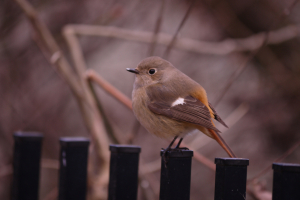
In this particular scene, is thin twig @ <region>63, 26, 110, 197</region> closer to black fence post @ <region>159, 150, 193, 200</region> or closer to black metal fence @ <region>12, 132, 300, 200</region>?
black metal fence @ <region>12, 132, 300, 200</region>

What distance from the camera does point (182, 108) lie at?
1993 mm

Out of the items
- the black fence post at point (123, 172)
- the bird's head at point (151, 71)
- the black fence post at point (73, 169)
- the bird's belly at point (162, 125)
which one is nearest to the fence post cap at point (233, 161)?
the black fence post at point (123, 172)

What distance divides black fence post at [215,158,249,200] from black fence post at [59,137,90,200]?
76 centimetres

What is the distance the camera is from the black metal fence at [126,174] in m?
1.35

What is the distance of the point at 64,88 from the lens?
444 centimetres

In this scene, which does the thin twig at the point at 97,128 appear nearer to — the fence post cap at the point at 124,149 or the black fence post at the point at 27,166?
the black fence post at the point at 27,166

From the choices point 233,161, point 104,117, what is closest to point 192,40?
point 104,117

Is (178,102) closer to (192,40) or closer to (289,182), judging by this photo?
(289,182)

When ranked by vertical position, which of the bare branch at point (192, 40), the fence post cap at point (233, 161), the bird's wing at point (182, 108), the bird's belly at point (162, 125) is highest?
the bare branch at point (192, 40)

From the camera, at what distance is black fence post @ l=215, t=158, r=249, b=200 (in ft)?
4.53

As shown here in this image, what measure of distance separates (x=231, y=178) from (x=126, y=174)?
0.54 metres

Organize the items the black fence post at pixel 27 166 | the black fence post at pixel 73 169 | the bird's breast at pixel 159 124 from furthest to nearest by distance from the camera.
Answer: the bird's breast at pixel 159 124 → the black fence post at pixel 27 166 → the black fence post at pixel 73 169

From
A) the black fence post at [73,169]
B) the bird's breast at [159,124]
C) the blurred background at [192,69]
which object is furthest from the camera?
the blurred background at [192,69]

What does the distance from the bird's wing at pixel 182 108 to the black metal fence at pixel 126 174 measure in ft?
1.42
